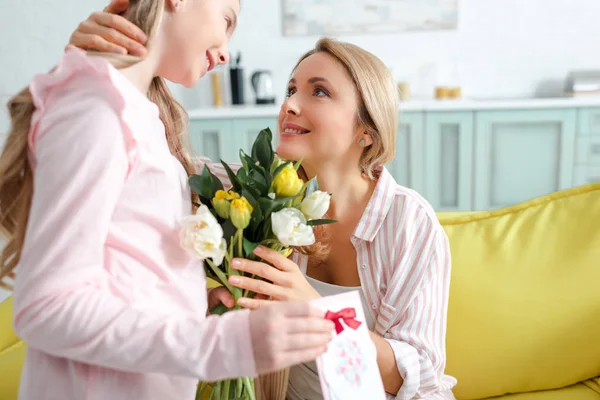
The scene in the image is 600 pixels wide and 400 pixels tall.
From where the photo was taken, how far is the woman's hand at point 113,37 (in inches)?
35.4

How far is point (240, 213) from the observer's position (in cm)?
85

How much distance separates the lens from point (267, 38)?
4.18 m

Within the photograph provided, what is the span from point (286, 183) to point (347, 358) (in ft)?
0.90

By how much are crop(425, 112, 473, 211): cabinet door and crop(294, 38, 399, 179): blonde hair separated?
2228 mm

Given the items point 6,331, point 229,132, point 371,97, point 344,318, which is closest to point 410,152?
point 229,132

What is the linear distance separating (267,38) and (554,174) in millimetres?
2063

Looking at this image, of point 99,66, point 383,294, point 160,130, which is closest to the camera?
point 99,66

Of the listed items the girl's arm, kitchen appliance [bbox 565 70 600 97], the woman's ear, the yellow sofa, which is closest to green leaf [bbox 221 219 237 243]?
the girl's arm

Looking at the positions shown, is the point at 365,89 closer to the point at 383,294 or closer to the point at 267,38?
the point at 383,294

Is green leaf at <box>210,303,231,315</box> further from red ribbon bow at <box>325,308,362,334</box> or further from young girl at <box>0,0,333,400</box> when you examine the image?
red ribbon bow at <box>325,308,362,334</box>

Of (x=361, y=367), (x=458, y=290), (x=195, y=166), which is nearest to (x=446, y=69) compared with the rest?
(x=458, y=290)

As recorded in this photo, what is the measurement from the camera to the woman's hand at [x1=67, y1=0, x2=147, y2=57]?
0.90 m

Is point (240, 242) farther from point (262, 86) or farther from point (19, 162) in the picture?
point (262, 86)

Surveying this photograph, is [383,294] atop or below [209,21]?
below
